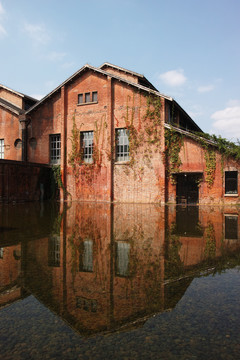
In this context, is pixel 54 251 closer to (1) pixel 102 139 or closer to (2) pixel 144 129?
(2) pixel 144 129

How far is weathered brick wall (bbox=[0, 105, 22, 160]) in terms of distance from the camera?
69.8 ft

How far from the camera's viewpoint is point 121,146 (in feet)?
59.5

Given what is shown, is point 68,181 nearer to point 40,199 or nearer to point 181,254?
point 40,199

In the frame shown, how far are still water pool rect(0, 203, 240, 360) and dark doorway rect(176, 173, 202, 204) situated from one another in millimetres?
12419

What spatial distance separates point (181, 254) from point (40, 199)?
52.2 feet

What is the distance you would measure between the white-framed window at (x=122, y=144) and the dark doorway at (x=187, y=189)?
12.8ft

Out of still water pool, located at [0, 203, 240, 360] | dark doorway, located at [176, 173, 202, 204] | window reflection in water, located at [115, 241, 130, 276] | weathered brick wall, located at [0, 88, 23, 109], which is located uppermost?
weathered brick wall, located at [0, 88, 23, 109]

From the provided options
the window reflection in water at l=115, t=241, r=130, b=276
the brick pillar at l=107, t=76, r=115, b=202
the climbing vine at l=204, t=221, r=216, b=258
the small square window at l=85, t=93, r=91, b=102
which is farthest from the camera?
the small square window at l=85, t=93, r=91, b=102

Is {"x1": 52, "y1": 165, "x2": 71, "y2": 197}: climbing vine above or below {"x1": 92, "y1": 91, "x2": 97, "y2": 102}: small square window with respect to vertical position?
below

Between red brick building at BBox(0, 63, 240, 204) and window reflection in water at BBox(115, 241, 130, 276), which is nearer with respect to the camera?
window reflection in water at BBox(115, 241, 130, 276)

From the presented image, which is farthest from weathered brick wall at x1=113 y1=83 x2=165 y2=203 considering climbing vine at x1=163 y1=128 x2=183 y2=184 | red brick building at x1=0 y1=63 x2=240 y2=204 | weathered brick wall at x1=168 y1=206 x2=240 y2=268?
weathered brick wall at x1=168 y1=206 x2=240 y2=268

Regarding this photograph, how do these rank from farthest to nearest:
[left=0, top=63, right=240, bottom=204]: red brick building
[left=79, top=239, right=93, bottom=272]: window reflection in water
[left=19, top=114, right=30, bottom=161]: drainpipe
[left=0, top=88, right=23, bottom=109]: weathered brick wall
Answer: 1. [left=0, top=88, right=23, bottom=109]: weathered brick wall
2. [left=19, top=114, right=30, bottom=161]: drainpipe
3. [left=0, top=63, right=240, bottom=204]: red brick building
4. [left=79, top=239, right=93, bottom=272]: window reflection in water

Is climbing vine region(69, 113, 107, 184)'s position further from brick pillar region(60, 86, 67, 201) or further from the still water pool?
the still water pool

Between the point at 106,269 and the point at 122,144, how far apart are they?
15219 millimetres
